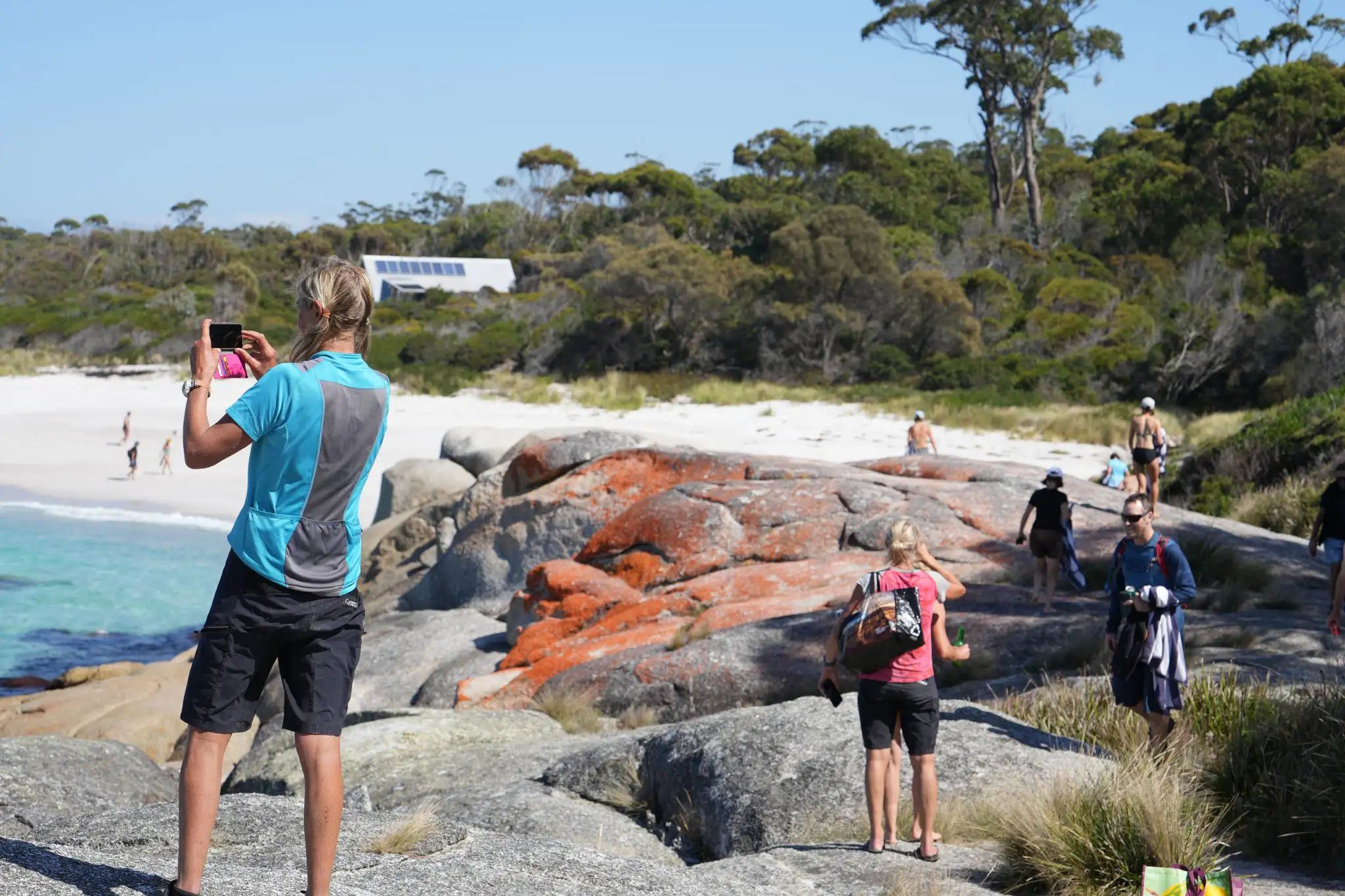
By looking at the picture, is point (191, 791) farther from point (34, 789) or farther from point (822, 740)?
point (822, 740)

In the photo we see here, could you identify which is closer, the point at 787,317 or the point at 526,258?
the point at 787,317

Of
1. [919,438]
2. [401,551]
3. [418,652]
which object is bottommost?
[418,652]

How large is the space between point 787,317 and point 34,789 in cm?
3160

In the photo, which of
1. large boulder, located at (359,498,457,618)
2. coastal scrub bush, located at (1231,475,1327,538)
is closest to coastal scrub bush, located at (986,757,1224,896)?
large boulder, located at (359,498,457,618)

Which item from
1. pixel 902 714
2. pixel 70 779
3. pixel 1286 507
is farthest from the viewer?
pixel 1286 507

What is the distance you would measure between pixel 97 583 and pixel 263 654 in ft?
64.0

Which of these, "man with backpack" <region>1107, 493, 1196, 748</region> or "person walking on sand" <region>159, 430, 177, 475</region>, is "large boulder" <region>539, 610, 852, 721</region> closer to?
"man with backpack" <region>1107, 493, 1196, 748</region>

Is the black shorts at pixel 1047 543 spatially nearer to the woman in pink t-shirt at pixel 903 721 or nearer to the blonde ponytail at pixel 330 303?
the woman in pink t-shirt at pixel 903 721

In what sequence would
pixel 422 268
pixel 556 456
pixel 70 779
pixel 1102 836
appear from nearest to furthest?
1. pixel 1102 836
2. pixel 70 779
3. pixel 556 456
4. pixel 422 268

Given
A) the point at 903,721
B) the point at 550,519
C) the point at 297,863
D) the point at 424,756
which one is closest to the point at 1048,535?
the point at 903,721

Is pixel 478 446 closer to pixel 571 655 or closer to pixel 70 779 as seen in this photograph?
pixel 571 655

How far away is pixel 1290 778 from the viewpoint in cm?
604

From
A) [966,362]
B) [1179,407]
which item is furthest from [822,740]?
[966,362]

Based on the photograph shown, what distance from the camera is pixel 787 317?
36.5 meters
